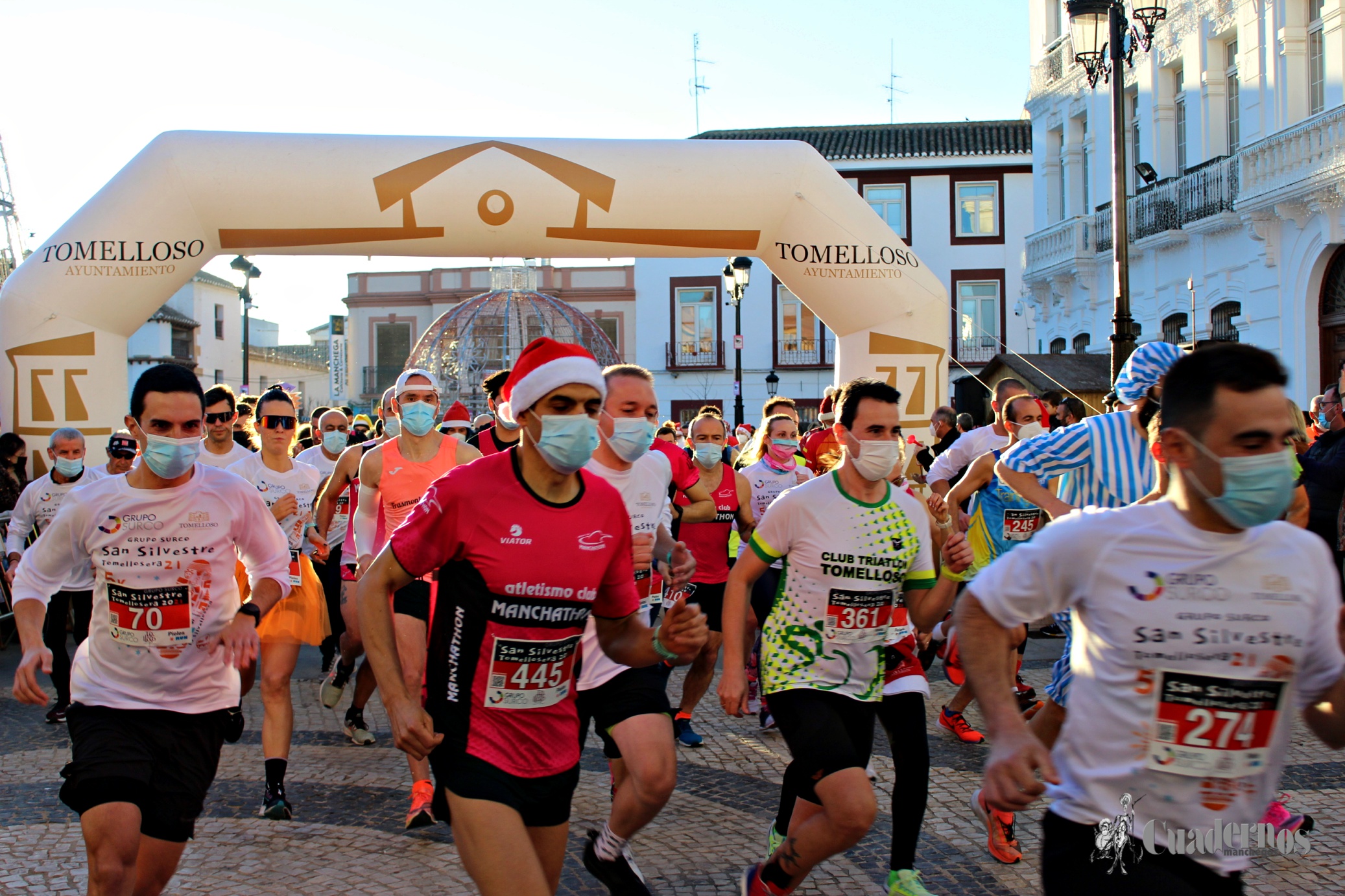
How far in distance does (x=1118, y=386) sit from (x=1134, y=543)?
2687mm

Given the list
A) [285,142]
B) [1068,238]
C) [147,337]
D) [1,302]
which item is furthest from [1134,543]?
[147,337]

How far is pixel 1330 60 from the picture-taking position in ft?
49.8

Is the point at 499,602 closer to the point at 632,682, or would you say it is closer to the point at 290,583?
the point at 632,682

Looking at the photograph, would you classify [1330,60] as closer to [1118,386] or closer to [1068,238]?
[1068,238]

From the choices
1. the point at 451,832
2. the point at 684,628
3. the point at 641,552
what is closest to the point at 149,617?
the point at 451,832

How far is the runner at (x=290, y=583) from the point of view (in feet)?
17.7

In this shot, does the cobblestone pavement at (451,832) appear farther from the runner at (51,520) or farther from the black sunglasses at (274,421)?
the black sunglasses at (274,421)

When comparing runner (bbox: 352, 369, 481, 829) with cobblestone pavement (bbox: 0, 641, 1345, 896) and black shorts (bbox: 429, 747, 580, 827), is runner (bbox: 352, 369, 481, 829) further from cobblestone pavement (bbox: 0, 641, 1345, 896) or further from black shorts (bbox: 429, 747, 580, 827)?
black shorts (bbox: 429, 747, 580, 827)

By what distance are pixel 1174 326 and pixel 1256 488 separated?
62.2ft

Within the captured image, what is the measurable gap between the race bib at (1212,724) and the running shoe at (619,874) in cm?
212

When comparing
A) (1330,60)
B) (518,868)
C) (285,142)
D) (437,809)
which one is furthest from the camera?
(1330,60)

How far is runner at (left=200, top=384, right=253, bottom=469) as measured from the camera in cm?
719

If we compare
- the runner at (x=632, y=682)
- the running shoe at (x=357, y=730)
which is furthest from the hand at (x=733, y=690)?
the running shoe at (x=357, y=730)

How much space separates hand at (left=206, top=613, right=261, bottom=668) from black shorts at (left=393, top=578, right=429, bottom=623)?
1290 millimetres
